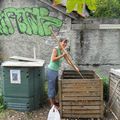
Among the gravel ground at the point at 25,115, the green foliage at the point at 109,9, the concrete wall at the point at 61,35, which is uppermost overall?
the green foliage at the point at 109,9

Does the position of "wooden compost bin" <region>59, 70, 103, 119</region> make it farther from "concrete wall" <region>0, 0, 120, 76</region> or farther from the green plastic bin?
"concrete wall" <region>0, 0, 120, 76</region>

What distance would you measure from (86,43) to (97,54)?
0.53 metres

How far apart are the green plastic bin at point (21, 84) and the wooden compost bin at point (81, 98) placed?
2.92ft

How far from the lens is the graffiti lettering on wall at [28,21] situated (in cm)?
1195

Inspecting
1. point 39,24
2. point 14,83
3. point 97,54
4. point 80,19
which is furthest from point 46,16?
point 14,83

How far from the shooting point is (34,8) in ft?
39.3

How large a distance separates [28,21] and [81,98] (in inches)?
214

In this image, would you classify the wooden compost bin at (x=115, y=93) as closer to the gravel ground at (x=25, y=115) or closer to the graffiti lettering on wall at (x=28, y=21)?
the gravel ground at (x=25, y=115)

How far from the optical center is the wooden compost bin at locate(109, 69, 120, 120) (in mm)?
7125

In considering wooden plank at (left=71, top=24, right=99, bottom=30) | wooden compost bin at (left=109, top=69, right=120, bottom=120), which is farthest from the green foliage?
wooden compost bin at (left=109, top=69, right=120, bottom=120)

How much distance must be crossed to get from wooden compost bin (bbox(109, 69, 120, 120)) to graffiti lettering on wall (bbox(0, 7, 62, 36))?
181 inches

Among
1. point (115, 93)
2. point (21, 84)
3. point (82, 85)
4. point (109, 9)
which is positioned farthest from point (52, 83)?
point (109, 9)

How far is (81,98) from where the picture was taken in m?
7.22

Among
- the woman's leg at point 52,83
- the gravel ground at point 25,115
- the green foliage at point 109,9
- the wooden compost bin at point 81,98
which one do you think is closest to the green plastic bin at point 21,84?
the gravel ground at point 25,115
